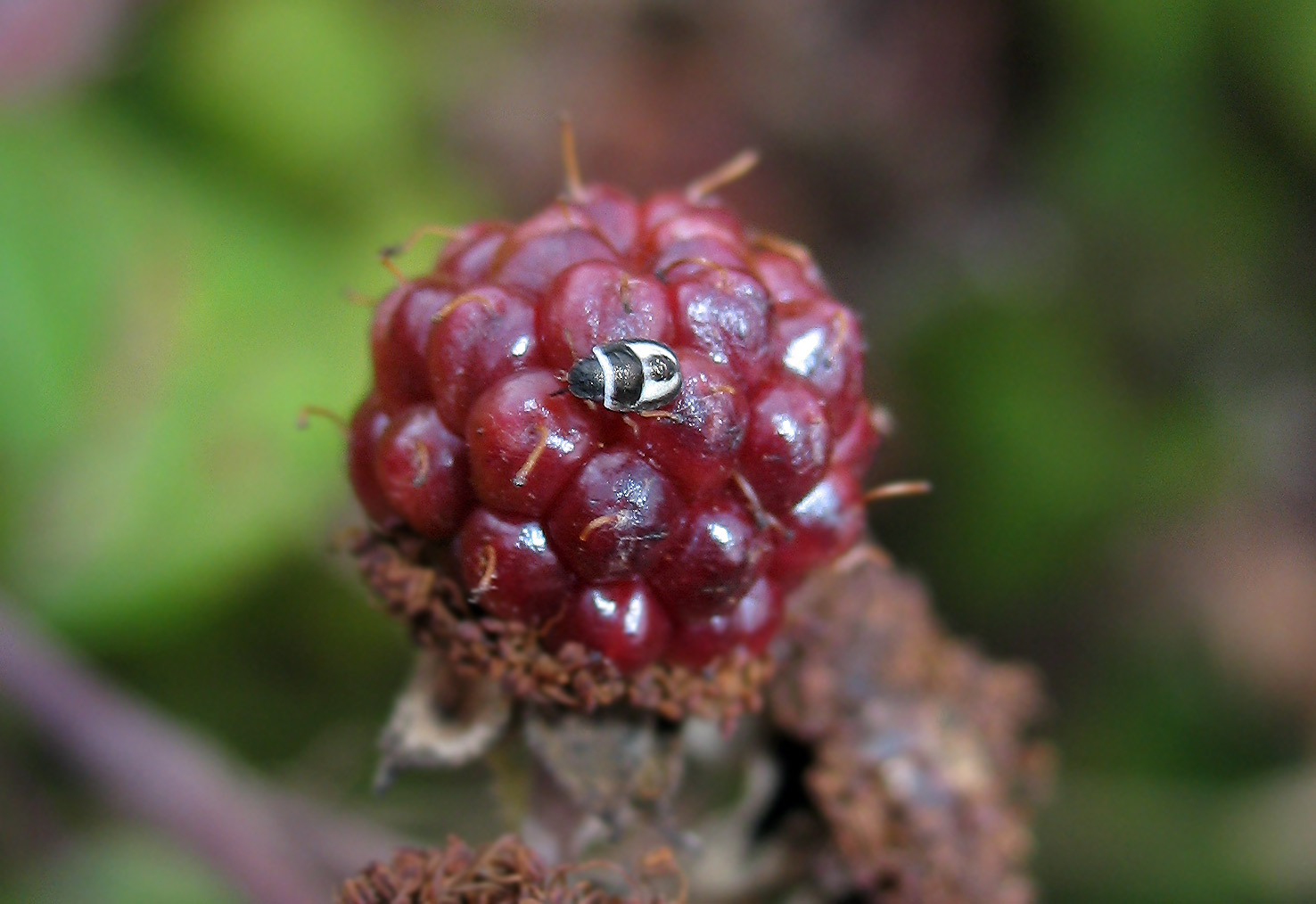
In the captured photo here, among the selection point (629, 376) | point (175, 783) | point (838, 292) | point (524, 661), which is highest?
point (629, 376)

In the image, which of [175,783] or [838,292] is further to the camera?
[838,292]

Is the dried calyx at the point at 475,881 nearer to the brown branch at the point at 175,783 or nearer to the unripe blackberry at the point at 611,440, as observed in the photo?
the unripe blackberry at the point at 611,440

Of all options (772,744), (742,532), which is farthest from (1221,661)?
(742,532)

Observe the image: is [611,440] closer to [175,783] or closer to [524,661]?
[524,661]

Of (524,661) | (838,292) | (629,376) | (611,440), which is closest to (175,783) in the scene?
(524,661)

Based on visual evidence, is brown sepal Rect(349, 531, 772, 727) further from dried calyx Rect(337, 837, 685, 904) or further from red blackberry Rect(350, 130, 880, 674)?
dried calyx Rect(337, 837, 685, 904)
